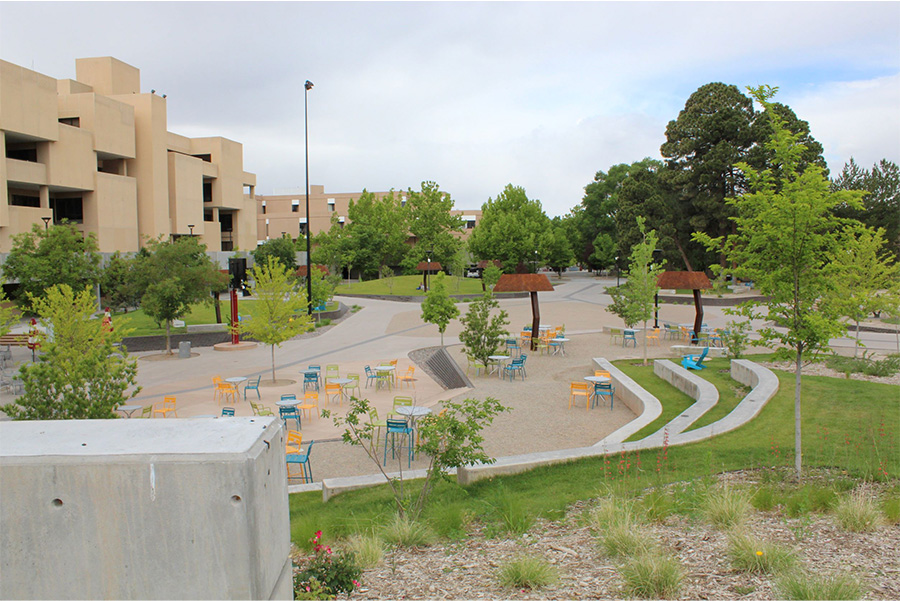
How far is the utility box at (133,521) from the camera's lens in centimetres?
305

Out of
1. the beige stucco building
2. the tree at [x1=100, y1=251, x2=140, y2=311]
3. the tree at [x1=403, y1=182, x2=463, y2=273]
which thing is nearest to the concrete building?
the tree at [x1=403, y1=182, x2=463, y2=273]

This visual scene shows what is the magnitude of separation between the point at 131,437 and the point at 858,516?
627cm

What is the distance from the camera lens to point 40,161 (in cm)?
4419

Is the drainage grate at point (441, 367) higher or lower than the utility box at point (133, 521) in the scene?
lower

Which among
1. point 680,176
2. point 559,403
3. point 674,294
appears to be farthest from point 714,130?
point 559,403

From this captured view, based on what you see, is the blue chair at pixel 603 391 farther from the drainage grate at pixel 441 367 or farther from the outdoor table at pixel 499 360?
the outdoor table at pixel 499 360

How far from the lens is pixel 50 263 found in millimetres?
25406

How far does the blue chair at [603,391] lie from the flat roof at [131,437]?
1342 centimetres

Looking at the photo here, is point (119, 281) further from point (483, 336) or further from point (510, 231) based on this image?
point (510, 231)

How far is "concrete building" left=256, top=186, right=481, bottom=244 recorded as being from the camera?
3750 inches

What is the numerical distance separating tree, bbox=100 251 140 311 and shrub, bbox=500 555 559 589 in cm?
2507

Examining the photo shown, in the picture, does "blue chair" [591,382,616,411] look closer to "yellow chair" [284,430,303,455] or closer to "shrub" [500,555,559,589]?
"yellow chair" [284,430,303,455]

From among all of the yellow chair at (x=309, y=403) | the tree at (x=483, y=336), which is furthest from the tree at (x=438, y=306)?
the yellow chair at (x=309, y=403)

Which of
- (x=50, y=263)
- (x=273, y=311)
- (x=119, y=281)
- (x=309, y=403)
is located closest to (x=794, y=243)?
(x=309, y=403)
